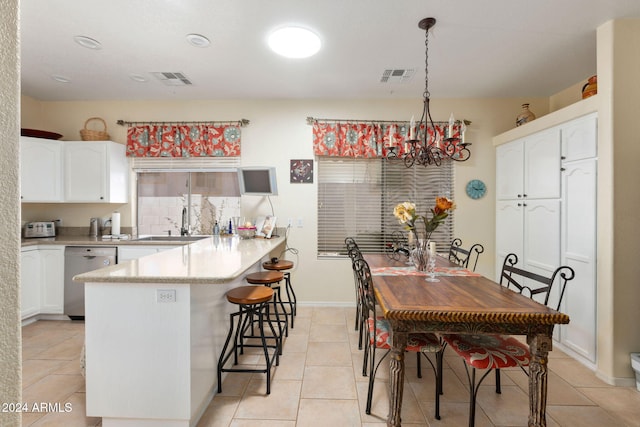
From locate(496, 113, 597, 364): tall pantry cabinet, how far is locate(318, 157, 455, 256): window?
2.55ft

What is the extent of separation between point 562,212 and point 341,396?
241cm

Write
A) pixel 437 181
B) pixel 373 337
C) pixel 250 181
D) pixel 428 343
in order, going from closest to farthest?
pixel 428 343
pixel 373 337
pixel 250 181
pixel 437 181

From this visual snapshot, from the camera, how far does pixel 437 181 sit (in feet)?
12.7

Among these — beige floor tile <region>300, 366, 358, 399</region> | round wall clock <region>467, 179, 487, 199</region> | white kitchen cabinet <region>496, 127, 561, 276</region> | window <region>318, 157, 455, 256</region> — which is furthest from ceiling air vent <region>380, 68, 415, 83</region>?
beige floor tile <region>300, 366, 358, 399</region>

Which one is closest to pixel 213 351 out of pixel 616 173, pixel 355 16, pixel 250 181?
pixel 250 181

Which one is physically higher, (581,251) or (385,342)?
(581,251)

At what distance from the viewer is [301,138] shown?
3.86 m

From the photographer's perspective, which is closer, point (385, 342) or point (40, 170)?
point (385, 342)

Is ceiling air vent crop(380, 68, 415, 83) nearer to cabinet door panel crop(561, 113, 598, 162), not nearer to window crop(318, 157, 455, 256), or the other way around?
window crop(318, 157, 455, 256)

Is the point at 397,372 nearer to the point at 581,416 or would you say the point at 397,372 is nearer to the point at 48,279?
the point at 581,416

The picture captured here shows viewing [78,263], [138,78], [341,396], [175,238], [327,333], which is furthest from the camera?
[175,238]

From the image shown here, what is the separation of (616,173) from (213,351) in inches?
122

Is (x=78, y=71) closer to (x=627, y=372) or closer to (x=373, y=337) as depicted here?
(x=373, y=337)

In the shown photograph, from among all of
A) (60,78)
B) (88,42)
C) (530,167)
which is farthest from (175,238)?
(530,167)
